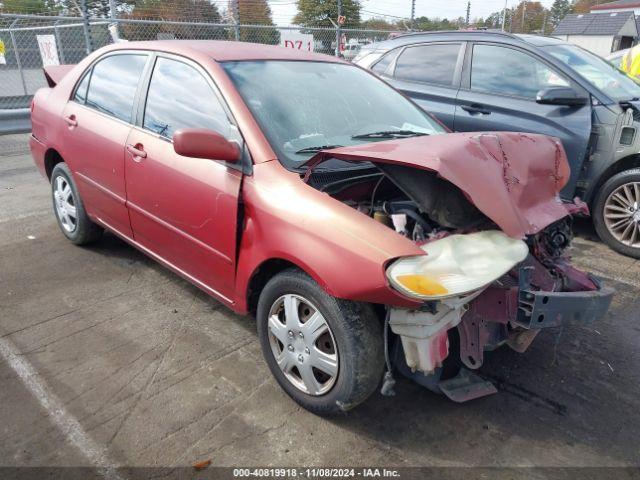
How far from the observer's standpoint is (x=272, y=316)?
8.73ft

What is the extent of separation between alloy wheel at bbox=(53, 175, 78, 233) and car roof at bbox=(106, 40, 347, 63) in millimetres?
1339

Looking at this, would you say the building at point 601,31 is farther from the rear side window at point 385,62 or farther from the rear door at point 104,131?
the rear door at point 104,131

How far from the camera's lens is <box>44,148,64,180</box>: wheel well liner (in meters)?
4.47

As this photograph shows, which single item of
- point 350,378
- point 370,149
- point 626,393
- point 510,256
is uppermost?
point 370,149

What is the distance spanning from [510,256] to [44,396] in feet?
7.81

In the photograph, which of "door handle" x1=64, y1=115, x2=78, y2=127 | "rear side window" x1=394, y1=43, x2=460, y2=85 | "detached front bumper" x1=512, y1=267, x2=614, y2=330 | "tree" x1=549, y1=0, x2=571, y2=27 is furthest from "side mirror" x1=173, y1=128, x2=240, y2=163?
"tree" x1=549, y1=0, x2=571, y2=27

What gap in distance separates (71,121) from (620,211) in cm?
462

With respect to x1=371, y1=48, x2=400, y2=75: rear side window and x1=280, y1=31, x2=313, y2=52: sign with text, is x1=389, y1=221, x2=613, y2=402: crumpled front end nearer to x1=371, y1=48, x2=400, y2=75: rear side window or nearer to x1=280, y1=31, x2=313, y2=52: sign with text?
x1=371, y1=48, x2=400, y2=75: rear side window

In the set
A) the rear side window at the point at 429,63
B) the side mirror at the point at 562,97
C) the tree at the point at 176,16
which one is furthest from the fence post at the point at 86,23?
the side mirror at the point at 562,97

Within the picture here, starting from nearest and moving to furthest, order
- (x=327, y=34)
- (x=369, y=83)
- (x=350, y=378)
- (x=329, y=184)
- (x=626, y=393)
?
1. (x=350, y=378)
2. (x=329, y=184)
3. (x=626, y=393)
4. (x=369, y=83)
5. (x=327, y=34)

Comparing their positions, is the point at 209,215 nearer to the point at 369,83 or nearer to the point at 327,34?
the point at 369,83

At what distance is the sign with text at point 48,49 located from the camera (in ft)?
32.2

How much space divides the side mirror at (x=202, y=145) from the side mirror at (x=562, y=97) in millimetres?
3179

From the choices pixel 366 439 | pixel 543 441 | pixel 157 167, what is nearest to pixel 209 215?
pixel 157 167
